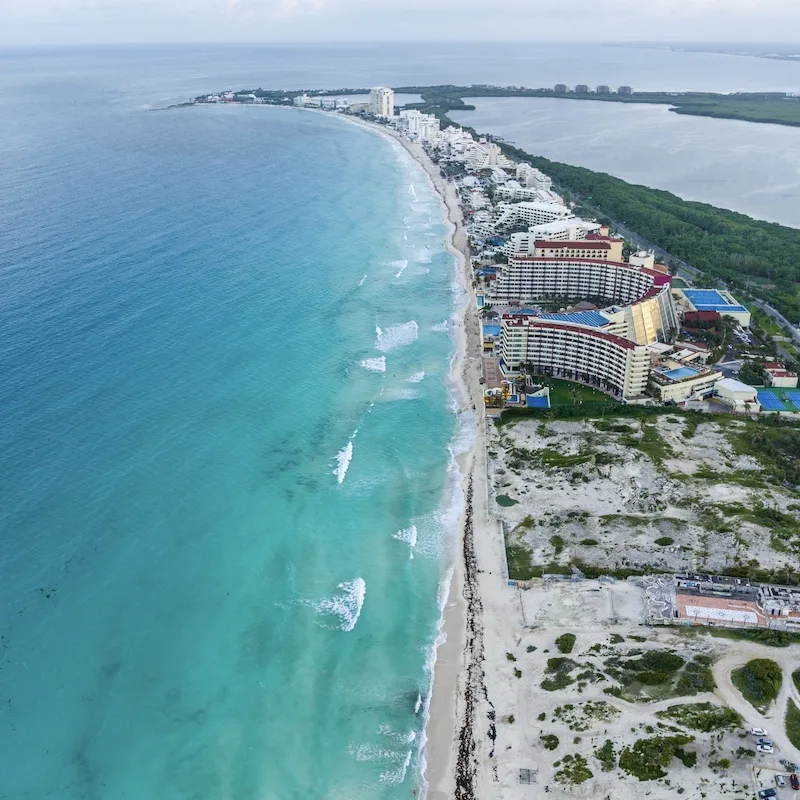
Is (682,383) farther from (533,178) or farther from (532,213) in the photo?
(533,178)

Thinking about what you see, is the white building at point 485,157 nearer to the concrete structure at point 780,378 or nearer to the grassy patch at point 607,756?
the concrete structure at point 780,378

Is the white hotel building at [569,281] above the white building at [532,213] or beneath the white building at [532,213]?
beneath

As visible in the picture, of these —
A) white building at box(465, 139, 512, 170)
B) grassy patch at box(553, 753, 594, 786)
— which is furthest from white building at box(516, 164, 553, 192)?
grassy patch at box(553, 753, 594, 786)

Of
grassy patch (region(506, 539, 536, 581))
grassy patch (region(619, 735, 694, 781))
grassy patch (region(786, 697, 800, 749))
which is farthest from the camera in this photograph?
grassy patch (region(506, 539, 536, 581))

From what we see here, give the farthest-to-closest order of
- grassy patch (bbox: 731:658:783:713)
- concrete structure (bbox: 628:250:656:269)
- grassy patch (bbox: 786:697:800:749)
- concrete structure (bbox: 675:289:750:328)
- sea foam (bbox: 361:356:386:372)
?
concrete structure (bbox: 628:250:656:269) → concrete structure (bbox: 675:289:750:328) → sea foam (bbox: 361:356:386:372) → grassy patch (bbox: 731:658:783:713) → grassy patch (bbox: 786:697:800:749)

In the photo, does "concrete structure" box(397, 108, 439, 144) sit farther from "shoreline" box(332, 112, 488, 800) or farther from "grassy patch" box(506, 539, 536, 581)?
"grassy patch" box(506, 539, 536, 581)

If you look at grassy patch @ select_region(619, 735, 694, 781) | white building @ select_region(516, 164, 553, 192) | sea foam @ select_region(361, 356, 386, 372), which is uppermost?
white building @ select_region(516, 164, 553, 192)

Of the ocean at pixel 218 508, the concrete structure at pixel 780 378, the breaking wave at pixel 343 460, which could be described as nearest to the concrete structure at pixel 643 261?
the ocean at pixel 218 508

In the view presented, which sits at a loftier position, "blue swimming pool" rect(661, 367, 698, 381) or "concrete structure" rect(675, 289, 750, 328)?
"concrete structure" rect(675, 289, 750, 328)
